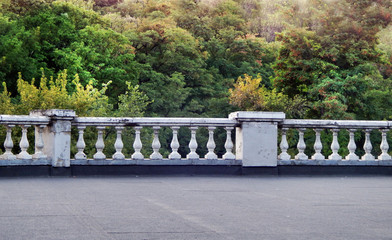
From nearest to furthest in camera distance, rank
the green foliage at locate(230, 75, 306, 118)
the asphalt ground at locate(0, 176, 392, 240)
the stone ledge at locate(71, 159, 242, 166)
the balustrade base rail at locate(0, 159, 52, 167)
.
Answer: the asphalt ground at locate(0, 176, 392, 240) < the balustrade base rail at locate(0, 159, 52, 167) < the stone ledge at locate(71, 159, 242, 166) < the green foliage at locate(230, 75, 306, 118)

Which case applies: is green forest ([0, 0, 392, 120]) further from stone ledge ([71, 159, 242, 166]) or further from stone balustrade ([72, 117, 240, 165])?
stone ledge ([71, 159, 242, 166])

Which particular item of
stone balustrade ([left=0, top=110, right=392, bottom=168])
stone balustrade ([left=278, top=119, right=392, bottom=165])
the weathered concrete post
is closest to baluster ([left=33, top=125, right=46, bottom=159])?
stone balustrade ([left=0, top=110, right=392, bottom=168])

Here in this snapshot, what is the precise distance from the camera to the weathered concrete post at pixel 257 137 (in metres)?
11.9

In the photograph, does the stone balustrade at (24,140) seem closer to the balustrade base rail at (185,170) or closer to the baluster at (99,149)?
the balustrade base rail at (185,170)

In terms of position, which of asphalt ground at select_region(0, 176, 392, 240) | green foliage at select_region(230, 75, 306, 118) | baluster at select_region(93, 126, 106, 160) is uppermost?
green foliage at select_region(230, 75, 306, 118)

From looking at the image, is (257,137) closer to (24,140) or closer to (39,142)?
(39,142)

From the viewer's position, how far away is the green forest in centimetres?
4462

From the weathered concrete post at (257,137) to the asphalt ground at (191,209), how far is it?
1.07 metres

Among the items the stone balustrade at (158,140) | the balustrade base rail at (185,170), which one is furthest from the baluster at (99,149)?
the balustrade base rail at (185,170)

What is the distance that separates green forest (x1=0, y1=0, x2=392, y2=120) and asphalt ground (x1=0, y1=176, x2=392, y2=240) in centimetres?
2066

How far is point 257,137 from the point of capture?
11.9m

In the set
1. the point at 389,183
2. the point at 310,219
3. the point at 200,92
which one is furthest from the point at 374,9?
the point at 310,219

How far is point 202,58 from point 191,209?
2181 inches

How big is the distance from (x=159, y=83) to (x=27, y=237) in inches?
2021
